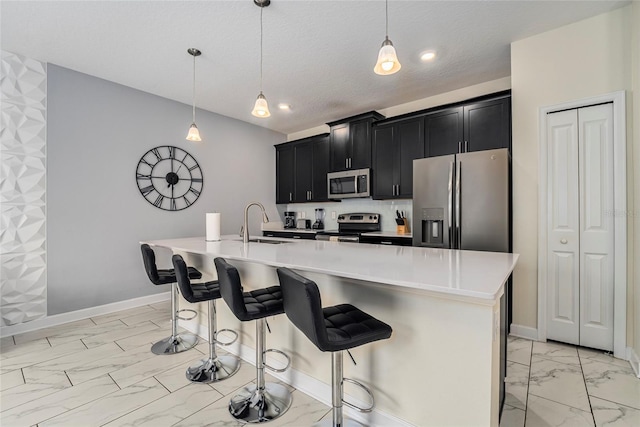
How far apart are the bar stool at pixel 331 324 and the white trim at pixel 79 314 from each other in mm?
3256

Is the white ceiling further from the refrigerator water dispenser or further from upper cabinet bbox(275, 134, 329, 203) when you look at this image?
the refrigerator water dispenser

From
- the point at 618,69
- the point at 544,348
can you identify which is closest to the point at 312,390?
the point at 544,348

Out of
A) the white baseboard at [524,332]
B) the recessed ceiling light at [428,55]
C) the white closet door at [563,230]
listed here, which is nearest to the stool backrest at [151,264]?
the recessed ceiling light at [428,55]

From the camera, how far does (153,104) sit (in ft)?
12.9

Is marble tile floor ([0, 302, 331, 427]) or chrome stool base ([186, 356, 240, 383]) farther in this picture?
chrome stool base ([186, 356, 240, 383])

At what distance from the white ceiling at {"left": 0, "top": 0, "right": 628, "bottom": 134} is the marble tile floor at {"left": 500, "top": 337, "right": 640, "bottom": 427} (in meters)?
2.85

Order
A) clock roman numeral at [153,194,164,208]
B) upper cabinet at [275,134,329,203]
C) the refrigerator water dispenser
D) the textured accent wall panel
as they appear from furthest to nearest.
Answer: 1. upper cabinet at [275,134,329,203]
2. clock roman numeral at [153,194,164,208]
3. the refrigerator water dispenser
4. the textured accent wall panel

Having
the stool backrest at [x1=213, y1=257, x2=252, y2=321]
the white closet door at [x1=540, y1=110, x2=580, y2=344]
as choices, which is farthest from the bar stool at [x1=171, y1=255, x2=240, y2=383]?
the white closet door at [x1=540, y1=110, x2=580, y2=344]

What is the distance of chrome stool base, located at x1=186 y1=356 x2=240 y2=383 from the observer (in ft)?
6.90

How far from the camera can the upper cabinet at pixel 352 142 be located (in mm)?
4281

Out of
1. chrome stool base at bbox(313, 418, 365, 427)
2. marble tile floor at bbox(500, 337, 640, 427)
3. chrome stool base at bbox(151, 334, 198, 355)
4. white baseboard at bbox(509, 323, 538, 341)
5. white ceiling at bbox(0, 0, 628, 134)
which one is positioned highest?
white ceiling at bbox(0, 0, 628, 134)

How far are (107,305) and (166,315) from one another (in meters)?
0.76

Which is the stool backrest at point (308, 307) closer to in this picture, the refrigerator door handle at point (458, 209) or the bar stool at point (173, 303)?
the bar stool at point (173, 303)

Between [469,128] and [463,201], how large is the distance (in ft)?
3.22
